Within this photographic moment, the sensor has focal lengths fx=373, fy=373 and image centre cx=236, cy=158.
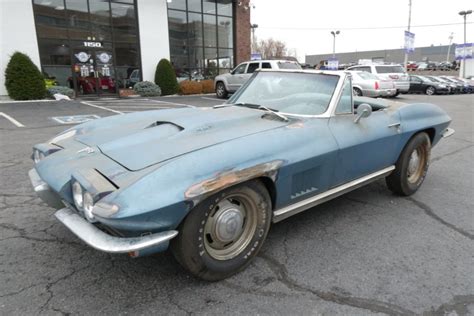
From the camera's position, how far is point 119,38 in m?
18.1

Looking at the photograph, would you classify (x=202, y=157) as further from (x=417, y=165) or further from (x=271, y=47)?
(x=271, y=47)

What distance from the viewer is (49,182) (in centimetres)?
265

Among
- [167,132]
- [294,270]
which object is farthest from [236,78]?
[294,270]

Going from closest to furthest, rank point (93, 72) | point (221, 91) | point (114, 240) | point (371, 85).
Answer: point (114, 240), point (371, 85), point (93, 72), point (221, 91)

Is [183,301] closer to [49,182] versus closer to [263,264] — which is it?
[263,264]

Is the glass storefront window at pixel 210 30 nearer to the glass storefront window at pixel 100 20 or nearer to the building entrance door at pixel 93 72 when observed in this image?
the glass storefront window at pixel 100 20

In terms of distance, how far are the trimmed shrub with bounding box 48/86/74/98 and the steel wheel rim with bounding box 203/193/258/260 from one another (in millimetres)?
15752

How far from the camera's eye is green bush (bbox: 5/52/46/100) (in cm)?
1493

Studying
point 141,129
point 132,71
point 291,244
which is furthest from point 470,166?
point 132,71

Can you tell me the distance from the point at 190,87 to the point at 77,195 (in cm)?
1783

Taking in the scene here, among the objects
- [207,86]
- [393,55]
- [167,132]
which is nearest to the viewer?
[167,132]

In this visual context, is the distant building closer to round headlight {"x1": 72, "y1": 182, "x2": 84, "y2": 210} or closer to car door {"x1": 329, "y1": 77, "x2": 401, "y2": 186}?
car door {"x1": 329, "y1": 77, "x2": 401, "y2": 186}

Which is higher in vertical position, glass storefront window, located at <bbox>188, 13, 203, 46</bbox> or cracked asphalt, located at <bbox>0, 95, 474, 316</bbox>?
glass storefront window, located at <bbox>188, 13, 203, 46</bbox>

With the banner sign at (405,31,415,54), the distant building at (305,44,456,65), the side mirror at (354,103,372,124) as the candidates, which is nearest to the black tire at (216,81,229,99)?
the side mirror at (354,103,372,124)
